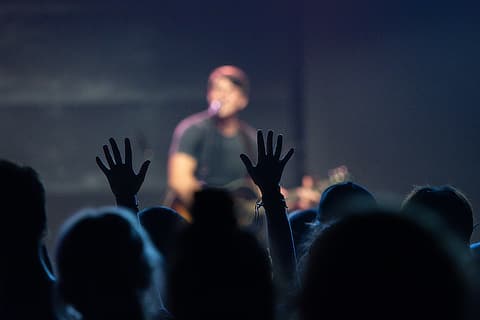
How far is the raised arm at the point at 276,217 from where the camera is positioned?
1.89 metres

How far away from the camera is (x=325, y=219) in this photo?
2414 mm

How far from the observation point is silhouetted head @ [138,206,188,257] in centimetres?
227

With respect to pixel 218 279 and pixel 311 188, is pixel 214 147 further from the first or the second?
pixel 218 279

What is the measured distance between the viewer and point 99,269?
50.7 inches

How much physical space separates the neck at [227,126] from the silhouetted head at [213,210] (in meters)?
5.27

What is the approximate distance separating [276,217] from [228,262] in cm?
85

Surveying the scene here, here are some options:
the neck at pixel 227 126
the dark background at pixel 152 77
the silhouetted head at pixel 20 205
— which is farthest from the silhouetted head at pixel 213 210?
the dark background at pixel 152 77

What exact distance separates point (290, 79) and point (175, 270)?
22.3ft

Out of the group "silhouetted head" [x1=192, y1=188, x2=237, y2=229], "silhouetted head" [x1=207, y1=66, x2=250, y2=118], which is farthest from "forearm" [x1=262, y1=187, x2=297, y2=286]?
"silhouetted head" [x1=207, y1=66, x2=250, y2=118]

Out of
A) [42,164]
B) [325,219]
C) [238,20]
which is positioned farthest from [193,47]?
[325,219]

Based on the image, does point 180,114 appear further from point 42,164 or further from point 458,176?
point 458,176

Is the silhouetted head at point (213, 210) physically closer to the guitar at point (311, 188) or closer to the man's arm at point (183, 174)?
the man's arm at point (183, 174)

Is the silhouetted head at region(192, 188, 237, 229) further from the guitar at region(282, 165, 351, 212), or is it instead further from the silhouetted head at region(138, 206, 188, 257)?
the guitar at region(282, 165, 351, 212)

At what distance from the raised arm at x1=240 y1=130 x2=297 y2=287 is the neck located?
4361 millimetres
